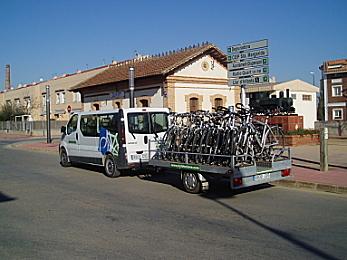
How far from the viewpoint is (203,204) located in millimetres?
9477

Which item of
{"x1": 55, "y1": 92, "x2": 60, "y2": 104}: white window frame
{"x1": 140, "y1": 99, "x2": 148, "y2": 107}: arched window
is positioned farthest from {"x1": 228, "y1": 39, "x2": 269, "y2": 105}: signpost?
{"x1": 55, "y1": 92, "x2": 60, "y2": 104}: white window frame

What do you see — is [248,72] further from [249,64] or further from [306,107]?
[306,107]

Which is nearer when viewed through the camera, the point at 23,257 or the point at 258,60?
the point at 23,257

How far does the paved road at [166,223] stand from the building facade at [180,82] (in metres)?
15.9

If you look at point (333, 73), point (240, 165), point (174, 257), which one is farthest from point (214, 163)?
point (333, 73)

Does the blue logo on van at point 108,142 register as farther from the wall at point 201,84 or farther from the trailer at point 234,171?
the wall at point 201,84

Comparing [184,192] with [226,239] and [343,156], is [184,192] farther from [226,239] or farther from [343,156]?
[343,156]

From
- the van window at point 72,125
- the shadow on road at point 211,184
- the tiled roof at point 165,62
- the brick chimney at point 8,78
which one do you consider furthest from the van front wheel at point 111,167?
the brick chimney at point 8,78

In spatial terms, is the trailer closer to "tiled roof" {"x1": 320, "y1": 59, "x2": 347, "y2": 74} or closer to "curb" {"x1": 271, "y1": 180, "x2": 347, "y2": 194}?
"curb" {"x1": 271, "y1": 180, "x2": 347, "y2": 194}

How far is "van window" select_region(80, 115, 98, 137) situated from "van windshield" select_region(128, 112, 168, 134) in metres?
1.79

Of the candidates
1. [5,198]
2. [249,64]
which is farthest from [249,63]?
[5,198]

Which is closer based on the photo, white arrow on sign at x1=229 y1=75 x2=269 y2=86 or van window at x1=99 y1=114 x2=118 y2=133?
van window at x1=99 y1=114 x2=118 y2=133

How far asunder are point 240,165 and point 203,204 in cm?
114

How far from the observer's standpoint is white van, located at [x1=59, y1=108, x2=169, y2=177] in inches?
Answer: 519
